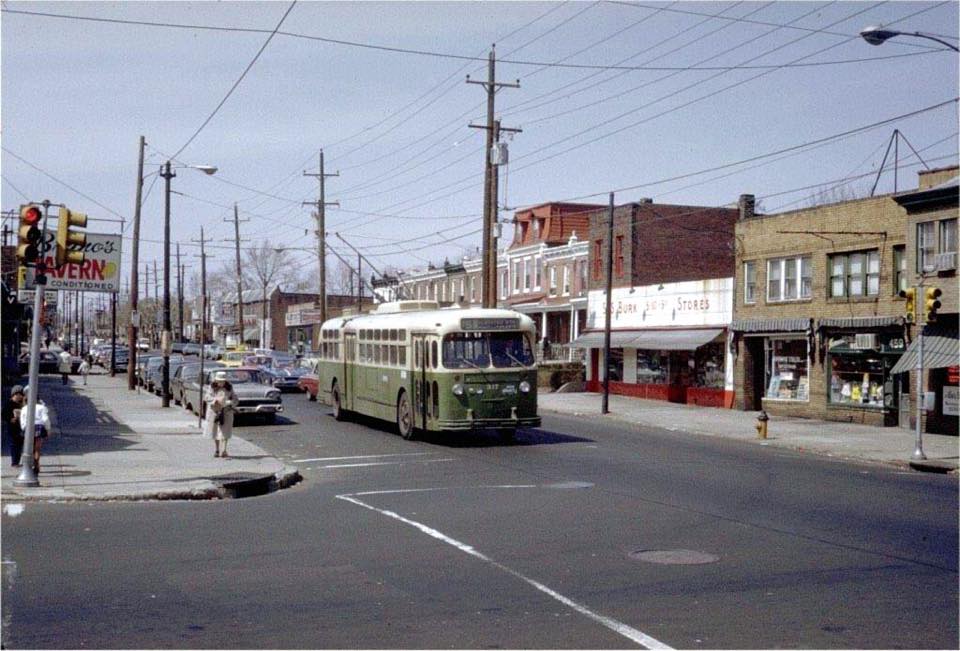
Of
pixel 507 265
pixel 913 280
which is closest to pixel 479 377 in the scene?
pixel 913 280

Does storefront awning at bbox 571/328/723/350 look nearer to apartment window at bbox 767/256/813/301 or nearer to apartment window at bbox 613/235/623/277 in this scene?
apartment window at bbox 767/256/813/301

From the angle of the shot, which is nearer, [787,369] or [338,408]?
[338,408]

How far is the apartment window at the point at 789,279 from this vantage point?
3612 centimetres

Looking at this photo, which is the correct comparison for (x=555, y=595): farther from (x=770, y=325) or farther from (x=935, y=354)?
(x=770, y=325)

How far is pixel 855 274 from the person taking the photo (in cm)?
3394

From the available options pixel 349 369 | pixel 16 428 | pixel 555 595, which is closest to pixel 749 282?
pixel 349 369

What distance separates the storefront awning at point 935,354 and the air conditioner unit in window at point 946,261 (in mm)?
1794

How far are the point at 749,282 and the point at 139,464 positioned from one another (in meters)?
25.3

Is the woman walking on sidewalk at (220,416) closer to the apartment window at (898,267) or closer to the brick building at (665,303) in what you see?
the brick building at (665,303)

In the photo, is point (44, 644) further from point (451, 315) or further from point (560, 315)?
point (560, 315)

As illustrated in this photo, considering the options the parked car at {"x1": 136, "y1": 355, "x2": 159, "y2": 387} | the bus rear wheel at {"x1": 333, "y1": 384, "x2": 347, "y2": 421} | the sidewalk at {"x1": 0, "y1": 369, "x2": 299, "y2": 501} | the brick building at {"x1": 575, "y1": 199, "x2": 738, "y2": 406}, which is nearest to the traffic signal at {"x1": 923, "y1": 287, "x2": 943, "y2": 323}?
the sidewalk at {"x1": 0, "y1": 369, "x2": 299, "y2": 501}

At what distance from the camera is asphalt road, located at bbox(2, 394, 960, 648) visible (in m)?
8.08

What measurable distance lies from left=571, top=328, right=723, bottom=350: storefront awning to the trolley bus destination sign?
17243mm

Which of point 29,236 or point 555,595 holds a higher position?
point 29,236
